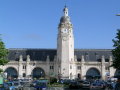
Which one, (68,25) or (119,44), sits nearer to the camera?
(119,44)

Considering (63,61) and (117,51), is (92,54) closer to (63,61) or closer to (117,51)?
(63,61)

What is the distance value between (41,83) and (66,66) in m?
76.9

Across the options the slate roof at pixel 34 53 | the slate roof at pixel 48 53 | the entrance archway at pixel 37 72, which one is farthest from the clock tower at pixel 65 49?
the slate roof at pixel 34 53

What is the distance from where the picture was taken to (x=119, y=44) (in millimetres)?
59781

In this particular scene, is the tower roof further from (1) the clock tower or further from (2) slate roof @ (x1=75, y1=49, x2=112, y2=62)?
(2) slate roof @ (x1=75, y1=49, x2=112, y2=62)

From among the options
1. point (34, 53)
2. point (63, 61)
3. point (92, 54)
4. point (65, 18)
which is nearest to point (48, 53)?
point (34, 53)

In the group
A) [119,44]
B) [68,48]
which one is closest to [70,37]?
[68,48]

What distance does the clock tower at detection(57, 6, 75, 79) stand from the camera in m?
133

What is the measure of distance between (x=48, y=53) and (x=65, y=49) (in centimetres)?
1402

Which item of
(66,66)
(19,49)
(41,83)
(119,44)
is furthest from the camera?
(19,49)

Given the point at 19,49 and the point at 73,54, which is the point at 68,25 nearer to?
the point at 73,54

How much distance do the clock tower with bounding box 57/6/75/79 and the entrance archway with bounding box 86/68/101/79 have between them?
7.27 metres

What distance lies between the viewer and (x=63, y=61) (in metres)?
133

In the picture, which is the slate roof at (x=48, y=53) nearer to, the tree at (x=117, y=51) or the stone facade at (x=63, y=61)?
the stone facade at (x=63, y=61)
